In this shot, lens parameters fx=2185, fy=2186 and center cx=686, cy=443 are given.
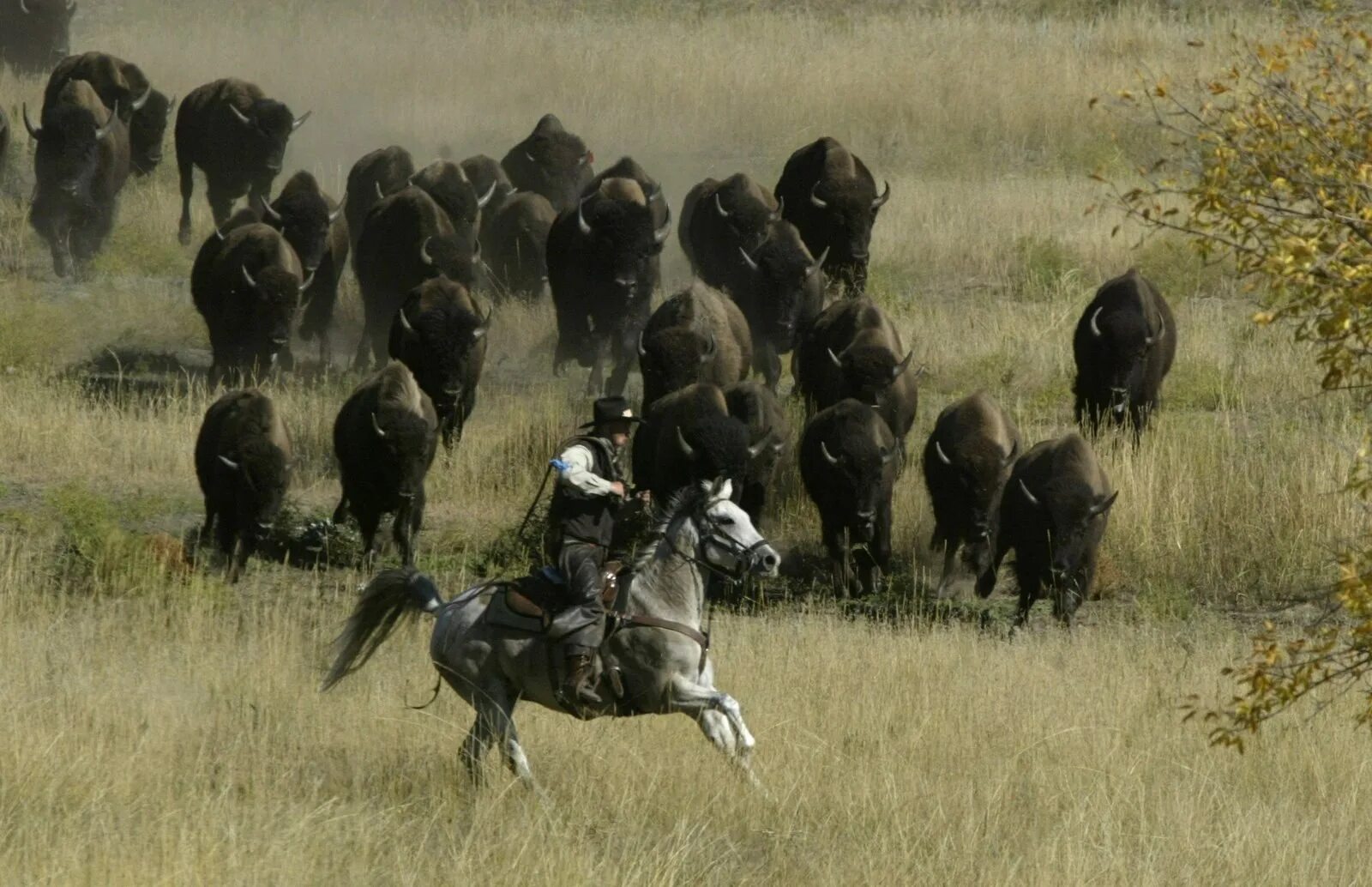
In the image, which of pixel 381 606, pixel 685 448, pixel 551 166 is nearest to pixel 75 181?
pixel 551 166

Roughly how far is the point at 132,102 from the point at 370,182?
4.15 meters

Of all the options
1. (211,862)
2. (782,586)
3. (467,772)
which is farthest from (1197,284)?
(211,862)

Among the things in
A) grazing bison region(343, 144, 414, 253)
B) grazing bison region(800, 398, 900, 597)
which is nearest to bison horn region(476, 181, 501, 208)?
grazing bison region(343, 144, 414, 253)

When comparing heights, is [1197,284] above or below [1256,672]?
below

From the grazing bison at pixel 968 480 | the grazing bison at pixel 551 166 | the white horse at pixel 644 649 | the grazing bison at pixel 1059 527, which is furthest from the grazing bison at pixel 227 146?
the white horse at pixel 644 649

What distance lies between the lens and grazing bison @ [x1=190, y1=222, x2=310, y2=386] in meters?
18.0

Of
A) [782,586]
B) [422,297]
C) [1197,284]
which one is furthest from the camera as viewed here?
→ [1197,284]

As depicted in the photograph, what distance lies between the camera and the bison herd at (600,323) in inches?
535

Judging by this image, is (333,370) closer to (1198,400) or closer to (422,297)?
(422,297)

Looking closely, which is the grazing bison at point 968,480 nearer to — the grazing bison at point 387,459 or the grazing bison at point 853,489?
the grazing bison at point 853,489

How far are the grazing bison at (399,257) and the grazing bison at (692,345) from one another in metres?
3.11

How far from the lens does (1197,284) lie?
22.0 metres

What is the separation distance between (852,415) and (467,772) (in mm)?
6319

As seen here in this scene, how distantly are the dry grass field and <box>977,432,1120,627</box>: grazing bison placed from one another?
0.26 metres
